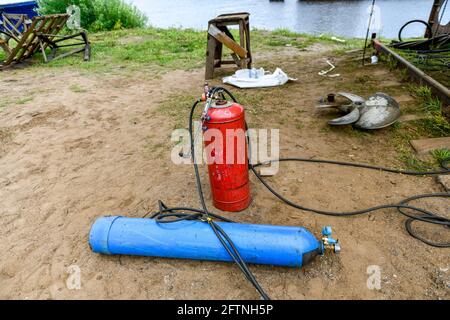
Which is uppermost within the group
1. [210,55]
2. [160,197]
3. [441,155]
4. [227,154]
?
[210,55]

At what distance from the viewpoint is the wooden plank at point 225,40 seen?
16.4 feet

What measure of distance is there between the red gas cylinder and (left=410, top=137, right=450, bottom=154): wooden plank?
5.88 ft

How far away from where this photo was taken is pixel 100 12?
37.5ft

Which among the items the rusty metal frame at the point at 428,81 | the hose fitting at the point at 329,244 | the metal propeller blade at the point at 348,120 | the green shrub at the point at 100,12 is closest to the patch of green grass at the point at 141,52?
the green shrub at the point at 100,12

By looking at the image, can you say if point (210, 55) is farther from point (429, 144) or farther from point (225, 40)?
point (429, 144)

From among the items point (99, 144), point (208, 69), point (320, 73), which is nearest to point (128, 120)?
point (99, 144)

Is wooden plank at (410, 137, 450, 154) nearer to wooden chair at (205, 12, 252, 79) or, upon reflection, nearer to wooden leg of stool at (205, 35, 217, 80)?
wooden chair at (205, 12, 252, 79)

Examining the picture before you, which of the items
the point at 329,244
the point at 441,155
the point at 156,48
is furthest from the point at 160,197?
the point at 156,48

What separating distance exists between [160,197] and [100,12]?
37.1 ft

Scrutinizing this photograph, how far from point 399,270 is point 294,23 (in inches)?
581

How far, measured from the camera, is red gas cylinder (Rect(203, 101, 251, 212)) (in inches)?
79.9

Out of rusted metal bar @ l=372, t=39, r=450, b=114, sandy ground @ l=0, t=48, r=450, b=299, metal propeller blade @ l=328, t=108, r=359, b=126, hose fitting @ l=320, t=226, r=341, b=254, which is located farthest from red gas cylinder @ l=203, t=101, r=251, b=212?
rusted metal bar @ l=372, t=39, r=450, b=114

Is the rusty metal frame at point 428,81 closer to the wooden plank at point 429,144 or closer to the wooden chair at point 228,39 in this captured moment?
the wooden plank at point 429,144

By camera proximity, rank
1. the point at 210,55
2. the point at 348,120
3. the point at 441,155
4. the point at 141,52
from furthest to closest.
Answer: the point at 141,52, the point at 210,55, the point at 348,120, the point at 441,155
